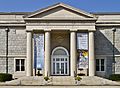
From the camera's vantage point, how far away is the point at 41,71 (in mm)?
46156

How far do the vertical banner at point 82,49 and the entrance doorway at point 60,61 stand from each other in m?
3.16

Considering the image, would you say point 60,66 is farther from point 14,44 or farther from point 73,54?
point 14,44

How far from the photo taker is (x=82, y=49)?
44.8 metres

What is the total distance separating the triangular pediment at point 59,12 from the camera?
147 feet

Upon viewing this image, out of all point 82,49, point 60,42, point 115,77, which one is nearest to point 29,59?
point 60,42

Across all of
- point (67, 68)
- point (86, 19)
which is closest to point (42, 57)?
point (67, 68)

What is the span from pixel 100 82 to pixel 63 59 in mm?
8789

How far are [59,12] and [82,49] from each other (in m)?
5.80

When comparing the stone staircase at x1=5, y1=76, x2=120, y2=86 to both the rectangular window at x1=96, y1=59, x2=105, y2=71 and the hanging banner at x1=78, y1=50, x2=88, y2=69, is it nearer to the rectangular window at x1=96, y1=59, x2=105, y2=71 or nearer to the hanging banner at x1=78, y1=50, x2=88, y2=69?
the hanging banner at x1=78, y1=50, x2=88, y2=69

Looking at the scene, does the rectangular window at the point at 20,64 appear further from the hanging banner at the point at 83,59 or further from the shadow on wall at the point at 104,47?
the shadow on wall at the point at 104,47

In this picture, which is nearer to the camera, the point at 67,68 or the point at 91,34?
the point at 91,34

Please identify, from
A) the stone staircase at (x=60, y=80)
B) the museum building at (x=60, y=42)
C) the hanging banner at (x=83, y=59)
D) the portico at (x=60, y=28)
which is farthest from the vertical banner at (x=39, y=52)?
the hanging banner at (x=83, y=59)

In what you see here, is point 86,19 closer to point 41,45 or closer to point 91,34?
point 91,34

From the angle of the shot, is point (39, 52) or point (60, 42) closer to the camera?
point (39, 52)
